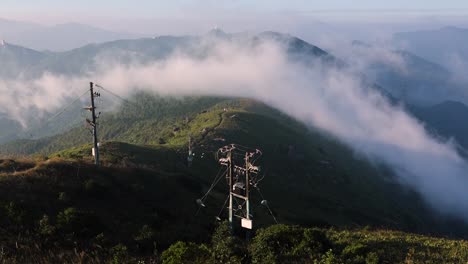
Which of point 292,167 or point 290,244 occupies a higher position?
point 290,244

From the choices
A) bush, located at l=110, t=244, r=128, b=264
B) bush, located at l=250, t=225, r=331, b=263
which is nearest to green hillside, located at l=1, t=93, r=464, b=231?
bush, located at l=250, t=225, r=331, b=263

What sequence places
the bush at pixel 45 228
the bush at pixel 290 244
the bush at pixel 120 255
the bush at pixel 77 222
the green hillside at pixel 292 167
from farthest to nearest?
1. the green hillside at pixel 292 167
2. the bush at pixel 77 222
3. the bush at pixel 45 228
4. the bush at pixel 290 244
5. the bush at pixel 120 255

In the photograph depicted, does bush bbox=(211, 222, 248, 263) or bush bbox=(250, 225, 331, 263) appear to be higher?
bush bbox=(211, 222, 248, 263)

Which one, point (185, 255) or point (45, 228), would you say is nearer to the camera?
point (185, 255)

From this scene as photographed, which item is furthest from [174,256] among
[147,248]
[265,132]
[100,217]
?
[265,132]

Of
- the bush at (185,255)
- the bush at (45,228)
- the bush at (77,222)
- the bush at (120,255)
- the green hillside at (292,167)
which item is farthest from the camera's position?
the green hillside at (292,167)

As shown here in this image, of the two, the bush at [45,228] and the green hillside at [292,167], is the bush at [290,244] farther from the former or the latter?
the green hillside at [292,167]

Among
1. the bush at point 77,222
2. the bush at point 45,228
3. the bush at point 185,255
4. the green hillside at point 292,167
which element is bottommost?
the green hillside at point 292,167

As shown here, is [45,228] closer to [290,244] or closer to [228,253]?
[228,253]

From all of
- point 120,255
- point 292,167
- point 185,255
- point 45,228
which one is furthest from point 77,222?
point 292,167

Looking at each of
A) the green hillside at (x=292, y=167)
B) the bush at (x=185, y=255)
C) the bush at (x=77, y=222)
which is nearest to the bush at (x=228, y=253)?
the bush at (x=185, y=255)

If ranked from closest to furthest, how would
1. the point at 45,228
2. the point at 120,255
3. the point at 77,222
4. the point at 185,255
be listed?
the point at 185,255
the point at 120,255
the point at 45,228
the point at 77,222

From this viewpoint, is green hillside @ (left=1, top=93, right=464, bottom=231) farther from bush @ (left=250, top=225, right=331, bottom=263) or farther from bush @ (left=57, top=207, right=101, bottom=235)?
bush @ (left=250, top=225, right=331, bottom=263)
